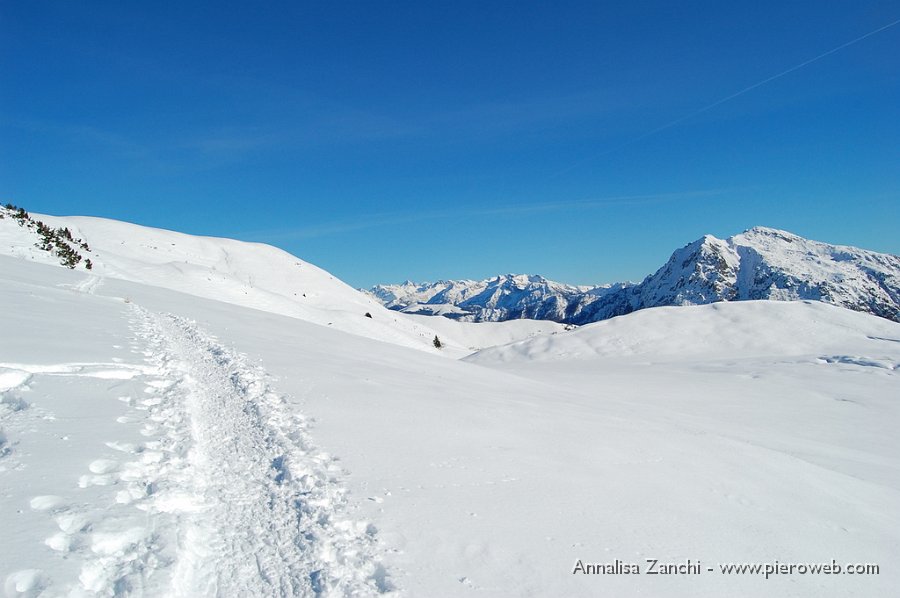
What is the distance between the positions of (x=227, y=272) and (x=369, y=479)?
75.3 m

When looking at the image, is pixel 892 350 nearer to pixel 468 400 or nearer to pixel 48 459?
pixel 468 400

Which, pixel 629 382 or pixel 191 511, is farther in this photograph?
pixel 629 382

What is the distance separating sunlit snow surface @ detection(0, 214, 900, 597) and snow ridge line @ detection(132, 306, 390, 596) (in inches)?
0.9

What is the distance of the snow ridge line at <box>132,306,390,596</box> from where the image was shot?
3658 mm

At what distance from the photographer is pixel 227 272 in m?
72.2

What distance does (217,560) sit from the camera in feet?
12.5

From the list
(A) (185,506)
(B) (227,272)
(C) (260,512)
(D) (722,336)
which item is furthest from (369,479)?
(B) (227,272)

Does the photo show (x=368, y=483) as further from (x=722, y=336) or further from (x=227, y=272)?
(x=227, y=272)

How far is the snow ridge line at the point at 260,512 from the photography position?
3658 mm

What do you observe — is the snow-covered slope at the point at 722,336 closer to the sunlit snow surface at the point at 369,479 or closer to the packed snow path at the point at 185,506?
the sunlit snow surface at the point at 369,479

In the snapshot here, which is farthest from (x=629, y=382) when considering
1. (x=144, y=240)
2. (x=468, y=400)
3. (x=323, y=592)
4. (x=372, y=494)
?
(x=144, y=240)

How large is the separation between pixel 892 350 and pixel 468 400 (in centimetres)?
2663

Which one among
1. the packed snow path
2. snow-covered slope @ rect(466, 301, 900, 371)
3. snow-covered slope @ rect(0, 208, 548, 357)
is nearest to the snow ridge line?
the packed snow path

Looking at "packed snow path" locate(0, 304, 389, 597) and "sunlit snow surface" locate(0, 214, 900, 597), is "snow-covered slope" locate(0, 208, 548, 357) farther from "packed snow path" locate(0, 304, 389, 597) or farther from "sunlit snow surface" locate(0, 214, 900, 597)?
"packed snow path" locate(0, 304, 389, 597)
